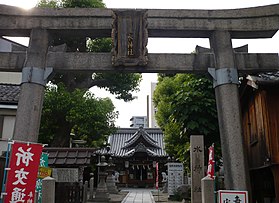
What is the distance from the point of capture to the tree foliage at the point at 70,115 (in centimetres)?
1966

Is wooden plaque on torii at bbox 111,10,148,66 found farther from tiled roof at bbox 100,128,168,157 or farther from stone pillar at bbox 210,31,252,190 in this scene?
tiled roof at bbox 100,128,168,157

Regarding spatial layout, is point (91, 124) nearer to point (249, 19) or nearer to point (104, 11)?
point (104, 11)

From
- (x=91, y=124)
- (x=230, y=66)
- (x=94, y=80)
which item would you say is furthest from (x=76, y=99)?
(x=230, y=66)

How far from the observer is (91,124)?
20.7 m

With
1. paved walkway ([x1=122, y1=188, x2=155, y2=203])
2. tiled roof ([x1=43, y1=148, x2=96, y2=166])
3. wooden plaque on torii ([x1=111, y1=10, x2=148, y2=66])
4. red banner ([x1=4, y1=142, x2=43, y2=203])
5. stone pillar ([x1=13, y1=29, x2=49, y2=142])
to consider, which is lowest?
paved walkway ([x1=122, y1=188, x2=155, y2=203])

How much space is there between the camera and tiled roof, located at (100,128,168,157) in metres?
39.4

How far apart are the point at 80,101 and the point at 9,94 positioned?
4.31m

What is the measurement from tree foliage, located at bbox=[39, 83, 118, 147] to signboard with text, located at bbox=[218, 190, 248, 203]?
13778 mm

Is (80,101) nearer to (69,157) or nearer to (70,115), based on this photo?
(70,115)

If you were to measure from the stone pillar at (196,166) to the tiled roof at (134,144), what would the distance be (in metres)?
23.6

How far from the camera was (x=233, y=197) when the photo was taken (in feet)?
22.3

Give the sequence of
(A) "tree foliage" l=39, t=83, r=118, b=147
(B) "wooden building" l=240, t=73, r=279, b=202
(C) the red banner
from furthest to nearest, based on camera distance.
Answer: (A) "tree foliage" l=39, t=83, r=118, b=147
(B) "wooden building" l=240, t=73, r=279, b=202
(C) the red banner

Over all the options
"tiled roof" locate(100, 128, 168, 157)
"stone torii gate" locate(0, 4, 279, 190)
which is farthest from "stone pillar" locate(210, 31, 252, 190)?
"tiled roof" locate(100, 128, 168, 157)

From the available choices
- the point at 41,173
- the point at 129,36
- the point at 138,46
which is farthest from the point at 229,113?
the point at 41,173
